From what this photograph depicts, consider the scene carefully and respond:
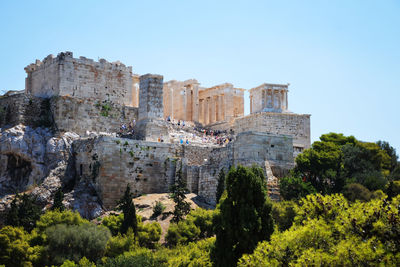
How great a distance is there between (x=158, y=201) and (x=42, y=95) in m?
14.4

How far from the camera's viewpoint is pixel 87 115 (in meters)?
42.3

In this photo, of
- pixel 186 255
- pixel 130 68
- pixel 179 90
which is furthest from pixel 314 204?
pixel 179 90

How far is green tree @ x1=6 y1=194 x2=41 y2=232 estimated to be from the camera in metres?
32.3

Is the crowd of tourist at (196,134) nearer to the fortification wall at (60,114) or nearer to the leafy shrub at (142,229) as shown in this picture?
the fortification wall at (60,114)

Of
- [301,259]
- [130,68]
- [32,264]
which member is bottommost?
[32,264]

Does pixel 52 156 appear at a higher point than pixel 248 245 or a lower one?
higher

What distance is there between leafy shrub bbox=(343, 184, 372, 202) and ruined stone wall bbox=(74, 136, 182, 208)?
1125cm

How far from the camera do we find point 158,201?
1414 inches

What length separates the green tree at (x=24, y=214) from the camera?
32.3 m

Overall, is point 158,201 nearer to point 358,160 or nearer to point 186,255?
point 186,255

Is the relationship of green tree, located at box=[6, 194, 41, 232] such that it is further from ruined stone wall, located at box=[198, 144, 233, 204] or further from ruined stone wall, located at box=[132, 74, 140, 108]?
ruined stone wall, located at box=[132, 74, 140, 108]

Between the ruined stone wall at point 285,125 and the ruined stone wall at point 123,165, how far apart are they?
39.9 feet

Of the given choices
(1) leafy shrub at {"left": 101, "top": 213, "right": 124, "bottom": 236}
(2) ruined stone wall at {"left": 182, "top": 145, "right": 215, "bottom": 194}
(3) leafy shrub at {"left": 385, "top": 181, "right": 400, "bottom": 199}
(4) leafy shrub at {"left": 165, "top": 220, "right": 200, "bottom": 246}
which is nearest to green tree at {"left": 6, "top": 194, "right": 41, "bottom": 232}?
(1) leafy shrub at {"left": 101, "top": 213, "right": 124, "bottom": 236}

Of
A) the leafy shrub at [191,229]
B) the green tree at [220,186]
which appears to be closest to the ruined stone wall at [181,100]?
the green tree at [220,186]
